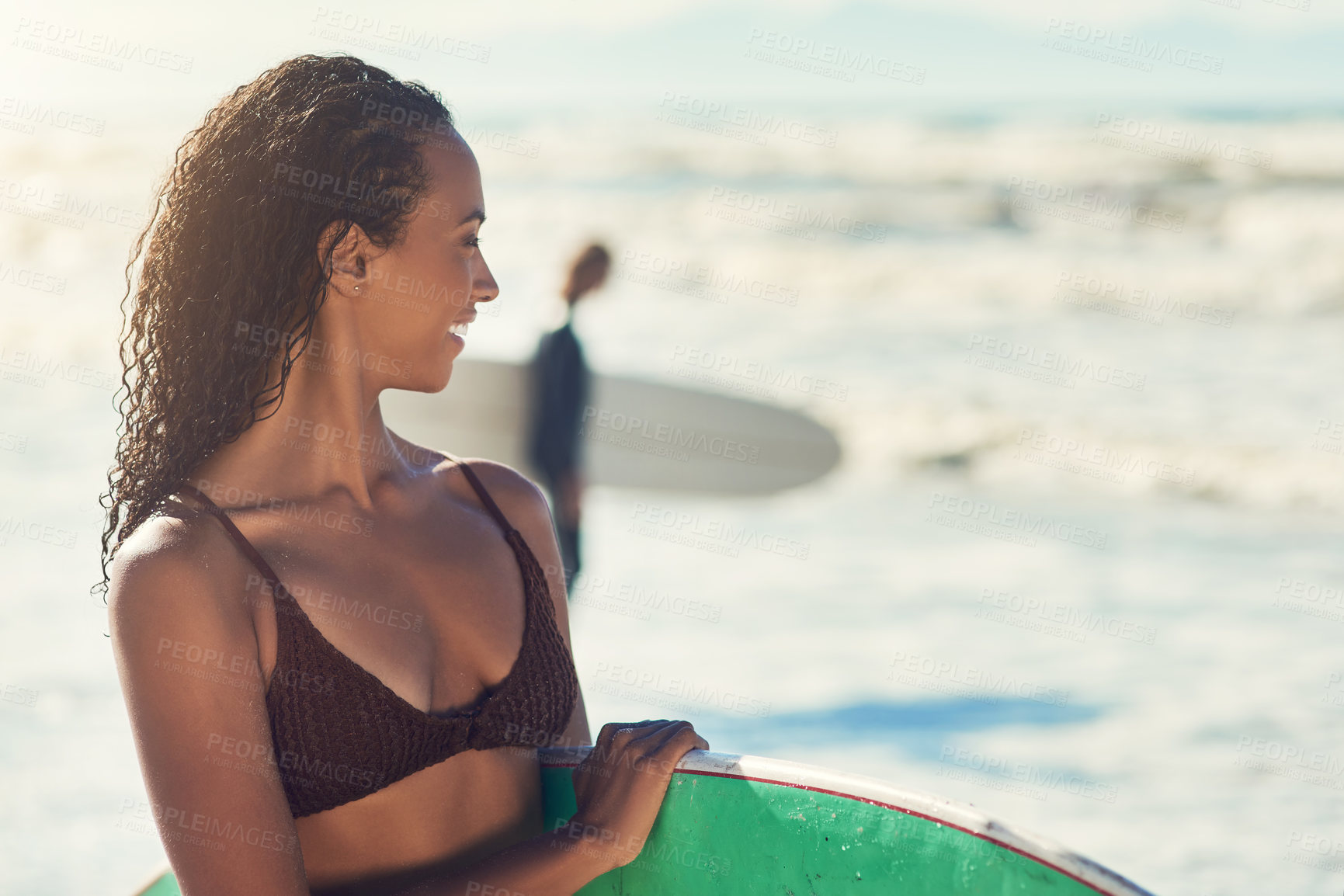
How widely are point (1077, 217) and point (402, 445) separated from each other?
17142mm

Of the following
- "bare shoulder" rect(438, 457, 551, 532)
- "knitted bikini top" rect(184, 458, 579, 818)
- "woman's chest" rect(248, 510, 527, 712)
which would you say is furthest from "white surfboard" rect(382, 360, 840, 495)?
"knitted bikini top" rect(184, 458, 579, 818)

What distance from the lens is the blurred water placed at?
13.4 feet

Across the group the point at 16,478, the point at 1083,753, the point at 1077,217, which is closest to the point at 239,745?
the point at 1083,753

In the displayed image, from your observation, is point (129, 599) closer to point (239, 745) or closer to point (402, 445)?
point (239, 745)

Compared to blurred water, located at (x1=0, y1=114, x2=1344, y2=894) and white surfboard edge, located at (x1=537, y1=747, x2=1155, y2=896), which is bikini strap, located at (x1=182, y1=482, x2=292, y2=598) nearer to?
white surfboard edge, located at (x1=537, y1=747, x2=1155, y2=896)

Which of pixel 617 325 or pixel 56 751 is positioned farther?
pixel 617 325

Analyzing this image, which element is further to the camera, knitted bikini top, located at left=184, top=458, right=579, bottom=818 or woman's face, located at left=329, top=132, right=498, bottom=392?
woman's face, located at left=329, top=132, right=498, bottom=392

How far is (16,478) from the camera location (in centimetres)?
723

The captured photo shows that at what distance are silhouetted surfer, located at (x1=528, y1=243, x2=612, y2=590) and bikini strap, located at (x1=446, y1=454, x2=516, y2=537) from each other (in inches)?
130

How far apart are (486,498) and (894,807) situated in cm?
58

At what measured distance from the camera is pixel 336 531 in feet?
4.50

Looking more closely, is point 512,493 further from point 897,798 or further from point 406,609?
point 897,798

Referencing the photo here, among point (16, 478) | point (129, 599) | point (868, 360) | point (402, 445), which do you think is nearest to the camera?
point (129, 599)

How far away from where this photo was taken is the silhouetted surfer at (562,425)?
4883mm
